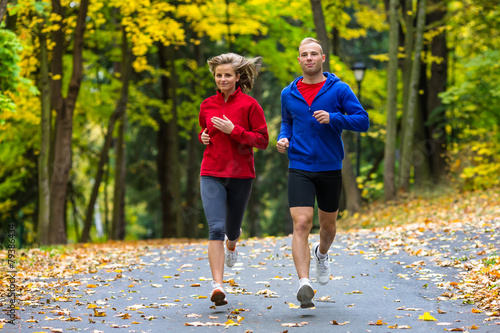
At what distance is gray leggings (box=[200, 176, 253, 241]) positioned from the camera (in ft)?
19.7

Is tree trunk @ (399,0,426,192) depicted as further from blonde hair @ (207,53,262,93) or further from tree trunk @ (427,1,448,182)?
blonde hair @ (207,53,262,93)

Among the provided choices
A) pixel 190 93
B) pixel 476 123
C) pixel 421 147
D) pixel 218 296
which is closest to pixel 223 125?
pixel 218 296

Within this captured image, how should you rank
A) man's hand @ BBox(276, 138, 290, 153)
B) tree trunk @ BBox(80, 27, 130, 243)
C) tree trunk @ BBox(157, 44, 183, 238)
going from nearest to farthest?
man's hand @ BBox(276, 138, 290, 153) → tree trunk @ BBox(80, 27, 130, 243) → tree trunk @ BBox(157, 44, 183, 238)

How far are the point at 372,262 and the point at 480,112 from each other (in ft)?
41.7

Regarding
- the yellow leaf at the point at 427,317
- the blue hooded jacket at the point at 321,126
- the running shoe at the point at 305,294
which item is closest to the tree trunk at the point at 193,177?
the blue hooded jacket at the point at 321,126

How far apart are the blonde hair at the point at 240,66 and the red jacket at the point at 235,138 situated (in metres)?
0.19

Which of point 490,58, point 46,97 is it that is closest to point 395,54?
point 490,58

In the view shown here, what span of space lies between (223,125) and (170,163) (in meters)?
15.7

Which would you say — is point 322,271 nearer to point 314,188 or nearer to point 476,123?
point 314,188

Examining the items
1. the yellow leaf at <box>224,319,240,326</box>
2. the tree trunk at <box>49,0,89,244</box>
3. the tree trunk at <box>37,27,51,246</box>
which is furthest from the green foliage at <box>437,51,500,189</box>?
the yellow leaf at <box>224,319,240,326</box>

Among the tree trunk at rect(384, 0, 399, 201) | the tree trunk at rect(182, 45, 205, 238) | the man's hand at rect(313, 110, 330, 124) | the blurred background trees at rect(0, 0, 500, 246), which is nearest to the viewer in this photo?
the man's hand at rect(313, 110, 330, 124)

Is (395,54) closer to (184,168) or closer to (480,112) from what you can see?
(480,112)

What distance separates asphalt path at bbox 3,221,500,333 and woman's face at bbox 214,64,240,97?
2.04 m

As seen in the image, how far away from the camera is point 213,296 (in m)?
5.70
